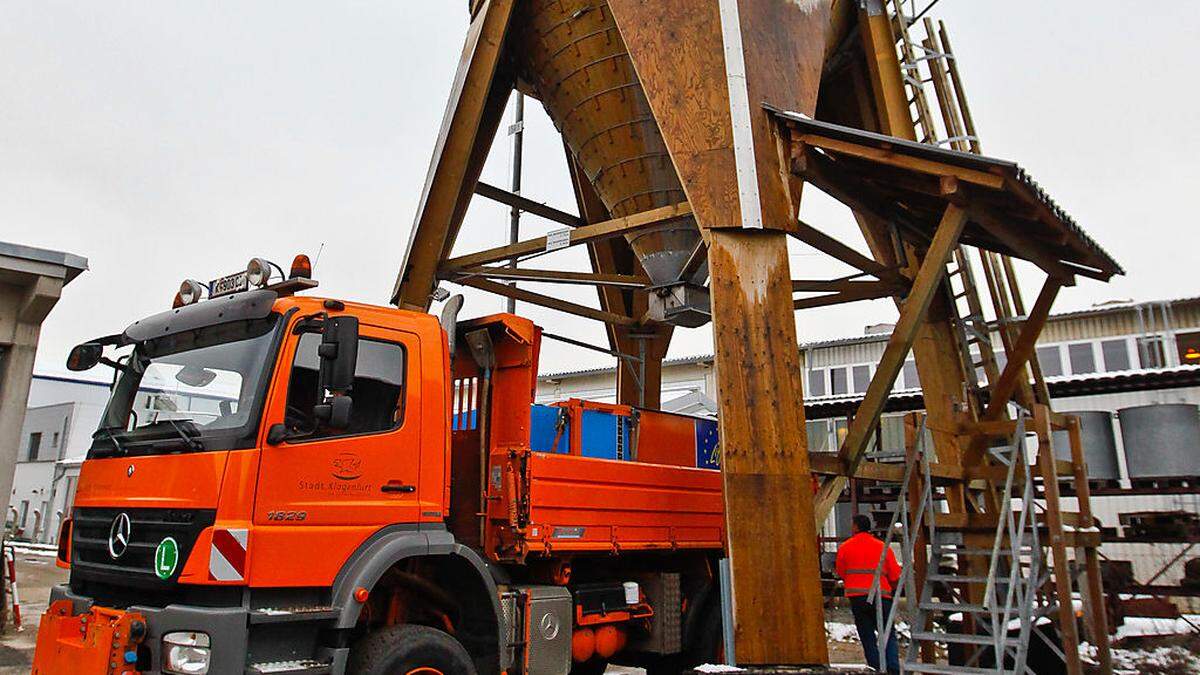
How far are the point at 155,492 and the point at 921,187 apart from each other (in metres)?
6.22

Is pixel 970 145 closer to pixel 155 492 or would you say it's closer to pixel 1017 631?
pixel 1017 631

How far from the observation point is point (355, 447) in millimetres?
5414

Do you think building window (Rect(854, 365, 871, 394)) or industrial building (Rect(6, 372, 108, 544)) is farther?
industrial building (Rect(6, 372, 108, 544))

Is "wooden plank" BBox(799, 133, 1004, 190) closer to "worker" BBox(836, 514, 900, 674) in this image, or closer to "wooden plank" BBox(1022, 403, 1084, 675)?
"wooden plank" BBox(1022, 403, 1084, 675)

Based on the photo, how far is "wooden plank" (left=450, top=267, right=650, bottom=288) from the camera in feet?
31.5

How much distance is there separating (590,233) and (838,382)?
54.4ft

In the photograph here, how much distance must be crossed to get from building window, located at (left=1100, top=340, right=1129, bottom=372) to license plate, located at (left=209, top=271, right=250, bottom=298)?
812 inches

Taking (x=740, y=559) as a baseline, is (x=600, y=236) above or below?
above

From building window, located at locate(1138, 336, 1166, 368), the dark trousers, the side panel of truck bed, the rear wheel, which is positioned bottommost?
the rear wheel

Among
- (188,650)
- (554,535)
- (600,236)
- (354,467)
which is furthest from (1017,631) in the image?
(188,650)

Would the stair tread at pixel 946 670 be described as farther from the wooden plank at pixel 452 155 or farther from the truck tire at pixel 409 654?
the wooden plank at pixel 452 155

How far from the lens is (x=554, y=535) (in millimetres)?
6477

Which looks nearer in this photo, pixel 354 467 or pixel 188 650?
pixel 188 650

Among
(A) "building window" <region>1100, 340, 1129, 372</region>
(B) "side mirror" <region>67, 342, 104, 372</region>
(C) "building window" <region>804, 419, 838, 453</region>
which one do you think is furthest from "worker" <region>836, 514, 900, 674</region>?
(A) "building window" <region>1100, 340, 1129, 372</region>
